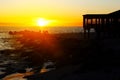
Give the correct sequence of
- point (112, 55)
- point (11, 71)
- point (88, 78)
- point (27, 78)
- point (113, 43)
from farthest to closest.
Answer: point (113, 43)
point (11, 71)
point (112, 55)
point (27, 78)
point (88, 78)

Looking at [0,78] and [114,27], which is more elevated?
[114,27]

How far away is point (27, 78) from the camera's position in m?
26.9

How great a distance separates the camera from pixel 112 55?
30.0 m

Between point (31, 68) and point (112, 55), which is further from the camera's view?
point (31, 68)

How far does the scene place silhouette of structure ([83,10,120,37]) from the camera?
162ft

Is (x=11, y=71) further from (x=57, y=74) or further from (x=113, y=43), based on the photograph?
(x=113, y=43)

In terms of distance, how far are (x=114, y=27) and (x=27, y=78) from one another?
25923 mm

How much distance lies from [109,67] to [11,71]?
34.6 ft

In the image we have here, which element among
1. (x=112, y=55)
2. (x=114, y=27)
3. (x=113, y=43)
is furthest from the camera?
(x=114, y=27)

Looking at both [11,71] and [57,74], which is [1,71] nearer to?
[11,71]

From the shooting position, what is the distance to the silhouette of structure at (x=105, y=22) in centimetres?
4947

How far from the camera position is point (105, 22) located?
2002 inches

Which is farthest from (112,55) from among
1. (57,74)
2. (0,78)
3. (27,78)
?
(0,78)

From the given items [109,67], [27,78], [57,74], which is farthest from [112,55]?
[27,78]
